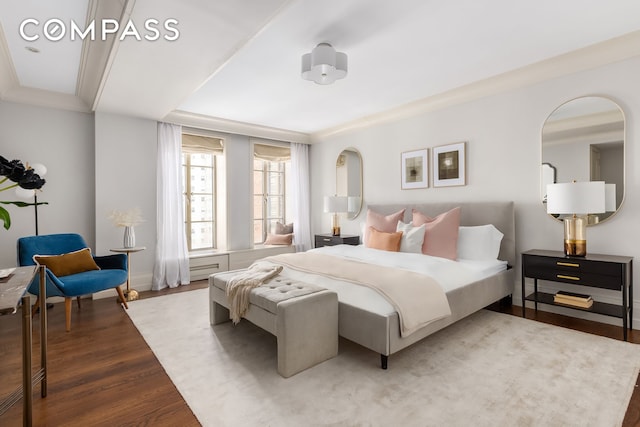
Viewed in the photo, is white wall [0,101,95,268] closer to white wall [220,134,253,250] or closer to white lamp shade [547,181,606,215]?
white wall [220,134,253,250]

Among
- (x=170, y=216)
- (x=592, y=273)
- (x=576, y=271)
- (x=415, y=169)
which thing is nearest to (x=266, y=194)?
(x=170, y=216)

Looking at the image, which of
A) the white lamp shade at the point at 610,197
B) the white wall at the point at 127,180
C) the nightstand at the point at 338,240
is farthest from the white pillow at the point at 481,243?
the white wall at the point at 127,180

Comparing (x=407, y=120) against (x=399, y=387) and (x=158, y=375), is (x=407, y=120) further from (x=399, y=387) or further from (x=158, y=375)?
(x=158, y=375)

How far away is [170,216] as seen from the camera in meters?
4.64

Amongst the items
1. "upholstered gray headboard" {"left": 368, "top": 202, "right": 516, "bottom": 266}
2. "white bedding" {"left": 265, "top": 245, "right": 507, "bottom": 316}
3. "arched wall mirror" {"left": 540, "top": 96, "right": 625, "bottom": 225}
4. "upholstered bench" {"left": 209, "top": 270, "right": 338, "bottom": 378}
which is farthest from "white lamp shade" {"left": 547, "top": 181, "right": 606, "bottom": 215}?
"upholstered bench" {"left": 209, "top": 270, "right": 338, "bottom": 378}

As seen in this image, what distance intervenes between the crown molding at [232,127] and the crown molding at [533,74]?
6.10ft

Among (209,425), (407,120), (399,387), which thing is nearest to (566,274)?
(399,387)

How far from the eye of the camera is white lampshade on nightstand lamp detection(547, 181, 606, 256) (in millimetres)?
2732

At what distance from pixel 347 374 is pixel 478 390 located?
2.66ft

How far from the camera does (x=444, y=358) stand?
2377mm

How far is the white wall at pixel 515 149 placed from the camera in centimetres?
285

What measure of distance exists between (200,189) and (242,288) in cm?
326

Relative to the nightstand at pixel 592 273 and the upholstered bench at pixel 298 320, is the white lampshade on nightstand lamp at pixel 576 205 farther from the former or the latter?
the upholstered bench at pixel 298 320

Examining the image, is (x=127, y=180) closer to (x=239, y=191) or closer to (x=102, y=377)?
(x=239, y=191)
